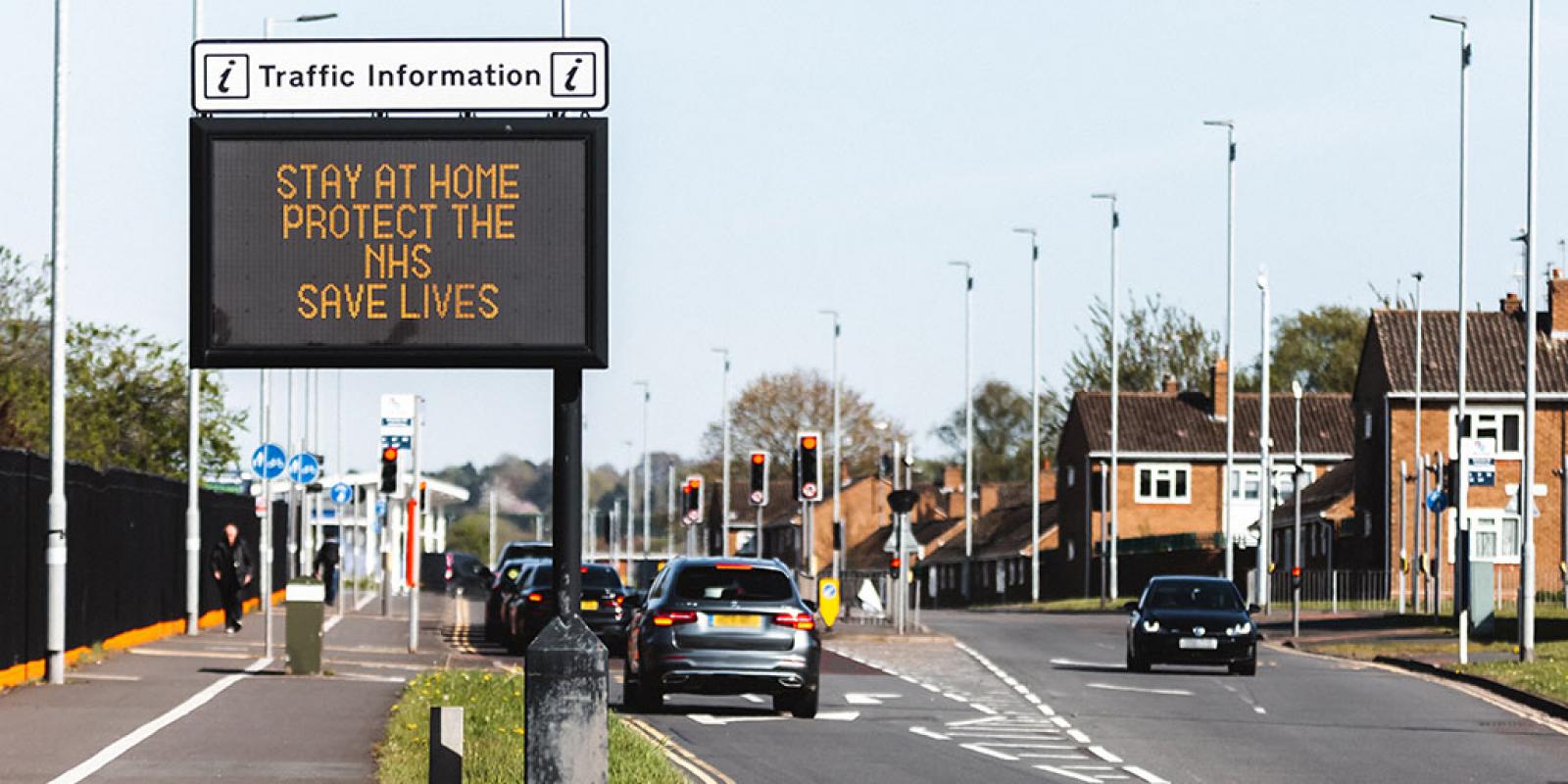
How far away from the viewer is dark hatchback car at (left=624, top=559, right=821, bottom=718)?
82.5ft

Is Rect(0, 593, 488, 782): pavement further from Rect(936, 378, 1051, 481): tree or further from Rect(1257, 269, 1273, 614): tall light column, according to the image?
Rect(936, 378, 1051, 481): tree

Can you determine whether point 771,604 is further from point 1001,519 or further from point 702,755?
point 1001,519

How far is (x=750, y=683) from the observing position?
25.1 metres

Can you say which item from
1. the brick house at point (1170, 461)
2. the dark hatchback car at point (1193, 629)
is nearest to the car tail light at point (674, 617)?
the dark hatchback car at point (1193, 629)

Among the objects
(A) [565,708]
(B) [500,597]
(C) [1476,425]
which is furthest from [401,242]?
(C) [1476,425]

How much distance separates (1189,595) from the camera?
3597 centimetres

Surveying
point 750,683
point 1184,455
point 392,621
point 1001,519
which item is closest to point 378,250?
point 750,683

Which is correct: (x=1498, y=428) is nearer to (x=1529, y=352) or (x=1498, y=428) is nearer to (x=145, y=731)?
(x=1529, y=352)

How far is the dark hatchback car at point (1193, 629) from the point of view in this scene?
3406cm

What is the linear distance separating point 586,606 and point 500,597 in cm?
383

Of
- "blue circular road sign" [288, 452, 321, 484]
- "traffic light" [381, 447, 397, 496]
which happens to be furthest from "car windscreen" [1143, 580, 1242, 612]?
"blue circular road sign" [288, 452, 321, 484]

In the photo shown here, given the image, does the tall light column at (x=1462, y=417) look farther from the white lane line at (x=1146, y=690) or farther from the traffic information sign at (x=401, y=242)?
the traffic information sign at (x=401, y=242)

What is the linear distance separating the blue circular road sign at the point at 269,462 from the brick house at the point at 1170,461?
56798mm

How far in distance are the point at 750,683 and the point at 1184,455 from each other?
73466 mm
